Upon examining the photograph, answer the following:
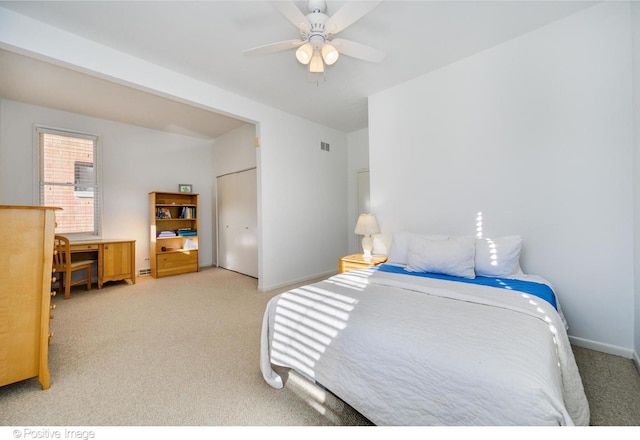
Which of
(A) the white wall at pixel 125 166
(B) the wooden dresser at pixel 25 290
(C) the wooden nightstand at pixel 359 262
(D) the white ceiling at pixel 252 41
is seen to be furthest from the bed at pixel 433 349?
(A) the white wall at pixel 125 166

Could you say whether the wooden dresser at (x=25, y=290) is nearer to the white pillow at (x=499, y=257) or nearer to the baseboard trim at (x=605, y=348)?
the white pillow at (x=499, y=257)

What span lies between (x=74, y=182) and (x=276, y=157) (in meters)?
3.33

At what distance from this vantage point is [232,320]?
2.69 meters

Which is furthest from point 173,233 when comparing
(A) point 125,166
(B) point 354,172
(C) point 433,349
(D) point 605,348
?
(D) point 605,348

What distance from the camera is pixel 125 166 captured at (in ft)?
14.9

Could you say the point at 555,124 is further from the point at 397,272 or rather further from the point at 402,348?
the point at 402,348

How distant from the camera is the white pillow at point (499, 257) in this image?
213 centimetres

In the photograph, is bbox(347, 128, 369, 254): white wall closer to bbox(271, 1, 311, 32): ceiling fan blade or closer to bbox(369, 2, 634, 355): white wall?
bbox(369, 2, 634, 355): white wall

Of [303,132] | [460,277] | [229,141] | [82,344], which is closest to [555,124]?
[460,277]

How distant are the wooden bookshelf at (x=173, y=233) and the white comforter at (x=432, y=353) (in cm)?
375

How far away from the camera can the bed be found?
942 millimetres

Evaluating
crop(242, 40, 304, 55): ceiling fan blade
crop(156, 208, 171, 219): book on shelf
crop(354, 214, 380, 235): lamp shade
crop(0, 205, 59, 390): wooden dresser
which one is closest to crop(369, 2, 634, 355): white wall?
crop(354, 214, 380, 235): lamp shade

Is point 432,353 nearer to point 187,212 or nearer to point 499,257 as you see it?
point 499,257

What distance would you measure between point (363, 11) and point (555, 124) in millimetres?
1903
